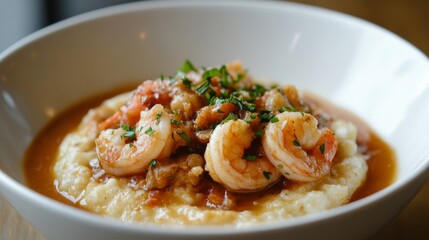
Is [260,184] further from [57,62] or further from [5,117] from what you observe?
[57,62]

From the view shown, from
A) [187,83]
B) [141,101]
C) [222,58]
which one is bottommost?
[222,58]

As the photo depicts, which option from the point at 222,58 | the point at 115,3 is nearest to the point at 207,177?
the point at 222,58

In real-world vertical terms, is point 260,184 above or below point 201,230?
below

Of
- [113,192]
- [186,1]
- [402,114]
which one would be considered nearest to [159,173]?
[113,192]

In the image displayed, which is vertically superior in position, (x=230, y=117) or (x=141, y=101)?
(x=230, y=117)

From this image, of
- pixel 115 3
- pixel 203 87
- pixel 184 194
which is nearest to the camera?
pixel 184 194

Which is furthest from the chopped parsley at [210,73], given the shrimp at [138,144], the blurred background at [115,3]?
the blurred background at [115,3]

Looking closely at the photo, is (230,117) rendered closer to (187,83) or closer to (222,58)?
(187,83)

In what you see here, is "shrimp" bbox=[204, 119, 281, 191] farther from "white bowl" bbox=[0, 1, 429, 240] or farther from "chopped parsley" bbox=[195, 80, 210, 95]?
"white bowl" bbox=[0, 1, 429, 240]
